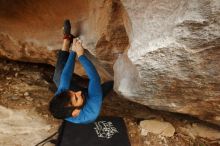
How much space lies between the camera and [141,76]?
223 cm

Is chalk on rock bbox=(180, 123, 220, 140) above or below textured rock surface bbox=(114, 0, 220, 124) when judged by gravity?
below

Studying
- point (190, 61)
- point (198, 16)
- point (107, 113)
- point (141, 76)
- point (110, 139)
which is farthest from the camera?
point (107, 113)

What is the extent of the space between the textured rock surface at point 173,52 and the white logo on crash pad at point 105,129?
2.42ft

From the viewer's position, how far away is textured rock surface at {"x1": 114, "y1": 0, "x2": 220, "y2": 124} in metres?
1.91

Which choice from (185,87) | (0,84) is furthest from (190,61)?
(0,84)

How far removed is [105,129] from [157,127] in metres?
0.48

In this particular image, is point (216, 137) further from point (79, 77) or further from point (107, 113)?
point (79, 77)

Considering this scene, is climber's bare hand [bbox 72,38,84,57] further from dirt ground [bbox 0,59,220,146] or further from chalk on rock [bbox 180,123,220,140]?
chalk on rock [bbox 180,123,220,140]

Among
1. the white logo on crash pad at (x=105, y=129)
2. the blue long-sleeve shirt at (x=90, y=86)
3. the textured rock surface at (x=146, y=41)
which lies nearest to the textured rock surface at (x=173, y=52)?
the textured rock surface at (x=146, y=41)

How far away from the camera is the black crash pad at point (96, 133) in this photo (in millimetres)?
3045

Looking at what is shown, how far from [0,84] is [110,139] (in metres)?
1.32

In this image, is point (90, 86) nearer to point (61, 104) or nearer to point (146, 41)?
point (61, 104)

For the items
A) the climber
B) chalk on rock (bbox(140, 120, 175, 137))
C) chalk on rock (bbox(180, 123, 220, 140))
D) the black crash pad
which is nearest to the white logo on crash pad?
the black crash pad

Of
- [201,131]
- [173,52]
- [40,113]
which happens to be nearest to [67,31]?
[40,113]
